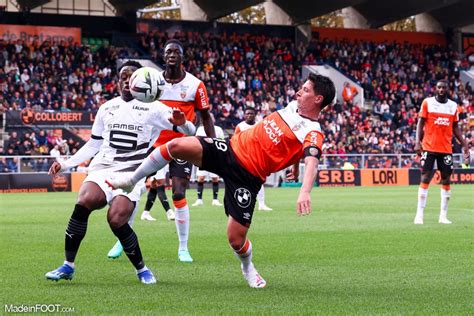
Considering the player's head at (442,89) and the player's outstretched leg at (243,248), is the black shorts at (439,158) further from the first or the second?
the player's outstretched leg at (243,248)

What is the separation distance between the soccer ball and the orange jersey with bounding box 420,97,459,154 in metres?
9.55

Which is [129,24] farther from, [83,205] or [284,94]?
[83,205]

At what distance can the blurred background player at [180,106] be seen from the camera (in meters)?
11.9

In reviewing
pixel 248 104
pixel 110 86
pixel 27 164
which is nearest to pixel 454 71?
pixel 248 104

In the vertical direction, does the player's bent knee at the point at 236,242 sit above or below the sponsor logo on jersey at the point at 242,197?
below

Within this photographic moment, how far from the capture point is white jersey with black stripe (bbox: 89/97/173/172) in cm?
972

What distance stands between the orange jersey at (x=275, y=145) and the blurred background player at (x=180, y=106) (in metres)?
2.80

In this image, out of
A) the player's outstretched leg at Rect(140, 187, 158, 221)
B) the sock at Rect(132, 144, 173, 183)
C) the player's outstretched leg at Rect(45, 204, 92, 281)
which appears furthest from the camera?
the player's outstretched leg at Rect(140, 187, 158, 221)

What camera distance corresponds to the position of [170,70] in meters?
12.1

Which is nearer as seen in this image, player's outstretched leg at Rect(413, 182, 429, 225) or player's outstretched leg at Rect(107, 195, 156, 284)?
player's outstretched leg at Rect(107, 195, 156, 284)

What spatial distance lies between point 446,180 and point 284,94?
118ft

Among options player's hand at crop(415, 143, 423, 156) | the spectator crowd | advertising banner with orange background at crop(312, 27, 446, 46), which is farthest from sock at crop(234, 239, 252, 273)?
advertising banner with orange background at crop(312, 27, 446, 46)

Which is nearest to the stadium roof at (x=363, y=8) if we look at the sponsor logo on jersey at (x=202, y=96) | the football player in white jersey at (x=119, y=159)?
the sponsor logo on jersey at (x=202, y=96)

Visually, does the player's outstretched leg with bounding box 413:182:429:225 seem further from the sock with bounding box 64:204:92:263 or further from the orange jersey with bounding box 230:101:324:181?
the sock with bounding box 64:204:92:263
